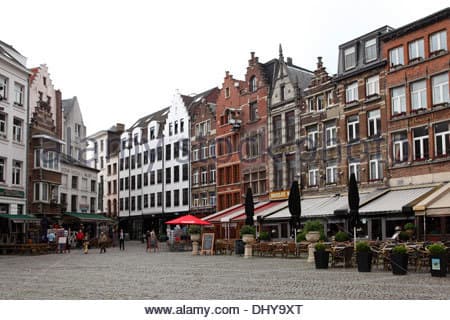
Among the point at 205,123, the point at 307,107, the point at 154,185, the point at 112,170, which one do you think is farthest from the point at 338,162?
the point at 112,170

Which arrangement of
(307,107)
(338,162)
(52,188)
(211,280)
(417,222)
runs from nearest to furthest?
(211,280), (417,222), (338,162), (307,107), (52,188)

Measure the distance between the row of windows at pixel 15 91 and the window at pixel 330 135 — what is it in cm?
2012

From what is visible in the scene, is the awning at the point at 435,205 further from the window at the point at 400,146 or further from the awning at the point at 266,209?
the awning at the point at 266,209

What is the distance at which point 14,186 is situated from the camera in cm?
3800

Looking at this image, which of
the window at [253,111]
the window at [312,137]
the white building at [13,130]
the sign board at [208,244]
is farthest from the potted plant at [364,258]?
the window at [253,111]

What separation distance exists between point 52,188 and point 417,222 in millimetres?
26207

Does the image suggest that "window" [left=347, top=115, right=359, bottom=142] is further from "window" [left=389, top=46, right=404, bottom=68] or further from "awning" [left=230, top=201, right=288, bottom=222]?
"awning" [left=230, top=201, right=288, bottom=222]

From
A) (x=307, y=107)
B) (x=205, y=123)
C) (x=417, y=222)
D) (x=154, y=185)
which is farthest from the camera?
(x=154, y=185)

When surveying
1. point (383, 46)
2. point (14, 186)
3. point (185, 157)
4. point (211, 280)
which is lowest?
point (211, 280)

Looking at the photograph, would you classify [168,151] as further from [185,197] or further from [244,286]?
[244,286]

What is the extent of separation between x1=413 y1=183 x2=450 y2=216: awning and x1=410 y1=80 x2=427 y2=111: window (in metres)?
5.55

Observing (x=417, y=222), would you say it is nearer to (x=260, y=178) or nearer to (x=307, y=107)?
(x=307, y=107)

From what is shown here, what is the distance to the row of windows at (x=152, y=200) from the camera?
55.4 metres

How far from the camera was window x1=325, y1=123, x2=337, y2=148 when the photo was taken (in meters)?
35.4
